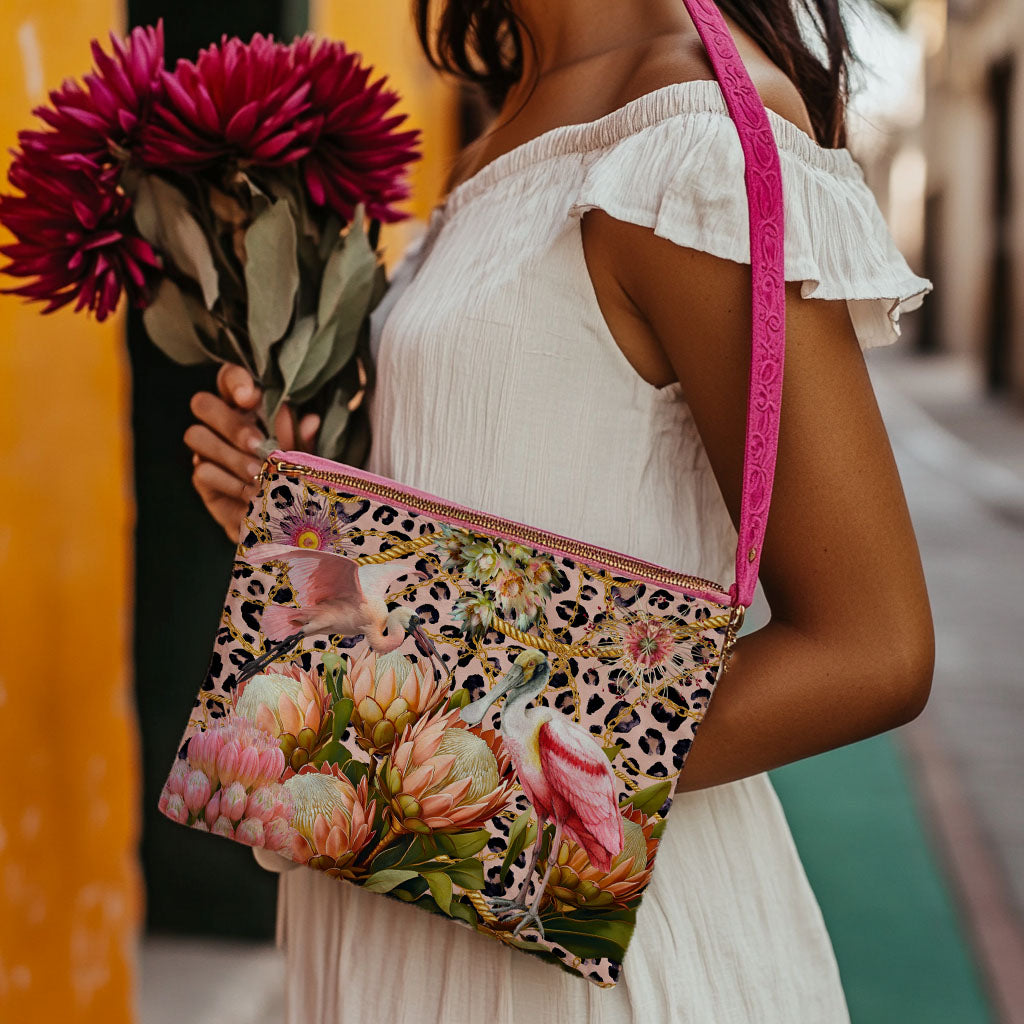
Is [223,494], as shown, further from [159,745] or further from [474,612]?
[159,745]

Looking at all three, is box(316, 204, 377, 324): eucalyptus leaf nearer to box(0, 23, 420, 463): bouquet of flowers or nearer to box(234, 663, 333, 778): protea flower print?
box(0, 23, 420, 463): bouquet of flowers

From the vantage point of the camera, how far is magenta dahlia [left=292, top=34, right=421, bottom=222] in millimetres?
1138

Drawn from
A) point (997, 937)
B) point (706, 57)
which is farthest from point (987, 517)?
point (706, 57)

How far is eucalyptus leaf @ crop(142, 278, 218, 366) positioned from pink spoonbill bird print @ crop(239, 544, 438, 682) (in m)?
0.33

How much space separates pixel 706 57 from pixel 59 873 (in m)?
1.58

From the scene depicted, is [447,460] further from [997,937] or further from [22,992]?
[997,937]

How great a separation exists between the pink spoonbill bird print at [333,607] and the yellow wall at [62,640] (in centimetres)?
89

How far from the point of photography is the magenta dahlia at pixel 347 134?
1138 mm

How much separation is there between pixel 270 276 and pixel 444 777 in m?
0.51

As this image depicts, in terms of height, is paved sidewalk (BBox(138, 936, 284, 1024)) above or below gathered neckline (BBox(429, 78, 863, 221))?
below

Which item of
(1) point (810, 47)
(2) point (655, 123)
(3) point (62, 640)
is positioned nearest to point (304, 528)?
(2) point (655, 123)

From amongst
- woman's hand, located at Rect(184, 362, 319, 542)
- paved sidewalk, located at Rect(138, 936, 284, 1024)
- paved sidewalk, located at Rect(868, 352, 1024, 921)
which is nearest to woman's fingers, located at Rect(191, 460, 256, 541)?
woman's hand, located at Rect(184, 362, 319, 542)

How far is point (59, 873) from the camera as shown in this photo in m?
1.88

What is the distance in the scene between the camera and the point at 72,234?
3.61 feet
